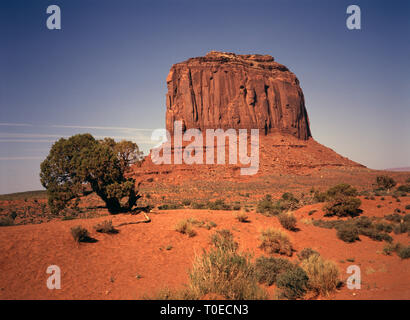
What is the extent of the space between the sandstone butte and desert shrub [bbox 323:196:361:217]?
181ft

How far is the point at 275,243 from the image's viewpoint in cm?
1127

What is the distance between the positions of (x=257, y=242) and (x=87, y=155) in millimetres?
11353

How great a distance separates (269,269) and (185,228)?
5.11m

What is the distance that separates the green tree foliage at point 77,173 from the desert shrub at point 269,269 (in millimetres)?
9949

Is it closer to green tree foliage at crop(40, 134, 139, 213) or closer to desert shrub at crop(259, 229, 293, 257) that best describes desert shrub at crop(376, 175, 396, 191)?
desert shrub at crop(259, 229, 293, 257)

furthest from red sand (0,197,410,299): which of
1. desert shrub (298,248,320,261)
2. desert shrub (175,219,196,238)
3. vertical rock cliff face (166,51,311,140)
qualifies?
vertical rock cliff face (166,51,311,140)

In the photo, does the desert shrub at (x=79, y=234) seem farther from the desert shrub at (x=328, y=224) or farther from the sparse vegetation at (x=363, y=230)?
the desert shrub at (x=328, y=224)

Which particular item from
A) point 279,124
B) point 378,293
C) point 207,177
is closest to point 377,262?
point 378,293

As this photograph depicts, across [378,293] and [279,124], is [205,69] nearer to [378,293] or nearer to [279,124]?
[279,124]

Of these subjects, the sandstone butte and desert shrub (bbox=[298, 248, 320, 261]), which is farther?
the sandstone butte

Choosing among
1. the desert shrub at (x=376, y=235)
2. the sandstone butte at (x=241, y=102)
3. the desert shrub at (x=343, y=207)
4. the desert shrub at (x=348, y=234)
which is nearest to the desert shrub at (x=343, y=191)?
the desert shrub at (x=343, y=207)

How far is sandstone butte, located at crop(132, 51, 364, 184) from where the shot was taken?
8112cm

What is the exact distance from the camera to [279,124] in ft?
284
